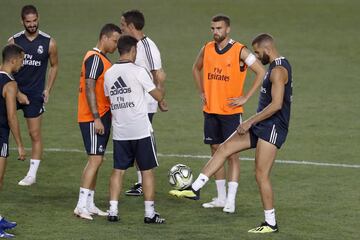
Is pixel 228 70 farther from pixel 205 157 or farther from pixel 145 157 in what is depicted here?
pixel 205 157

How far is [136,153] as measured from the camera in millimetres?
13227

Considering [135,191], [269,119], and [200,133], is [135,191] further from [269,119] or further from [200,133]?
[200,133]

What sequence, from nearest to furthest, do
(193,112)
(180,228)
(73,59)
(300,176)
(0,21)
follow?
(180,228), (300,176), (193,112), (73,59), (0,21)

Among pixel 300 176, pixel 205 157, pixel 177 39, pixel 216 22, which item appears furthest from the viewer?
pixel 177 39

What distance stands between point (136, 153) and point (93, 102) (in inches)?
33.3

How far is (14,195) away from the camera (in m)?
14.8

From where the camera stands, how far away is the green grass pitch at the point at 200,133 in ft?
43.3

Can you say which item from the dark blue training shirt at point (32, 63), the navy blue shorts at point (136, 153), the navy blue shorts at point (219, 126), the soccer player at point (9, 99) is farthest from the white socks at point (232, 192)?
the dark blue training shirt at point (32, 63)

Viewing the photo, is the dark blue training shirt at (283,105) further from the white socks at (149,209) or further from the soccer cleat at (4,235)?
the soccer cleat at (4,235)

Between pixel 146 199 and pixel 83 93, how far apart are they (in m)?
1.61

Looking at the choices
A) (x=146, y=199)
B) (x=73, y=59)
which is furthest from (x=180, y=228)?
(x=73, y=59)

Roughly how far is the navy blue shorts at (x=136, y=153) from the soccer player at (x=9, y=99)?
125 centimetres

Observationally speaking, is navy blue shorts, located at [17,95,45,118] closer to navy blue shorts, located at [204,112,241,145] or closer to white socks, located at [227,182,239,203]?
navy blue shorts, located at [204,112,241,145]

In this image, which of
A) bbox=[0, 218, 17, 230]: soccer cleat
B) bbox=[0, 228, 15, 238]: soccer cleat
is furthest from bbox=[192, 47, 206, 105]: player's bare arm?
bbox=[0, 228, 15, 238]: soccer cleat
